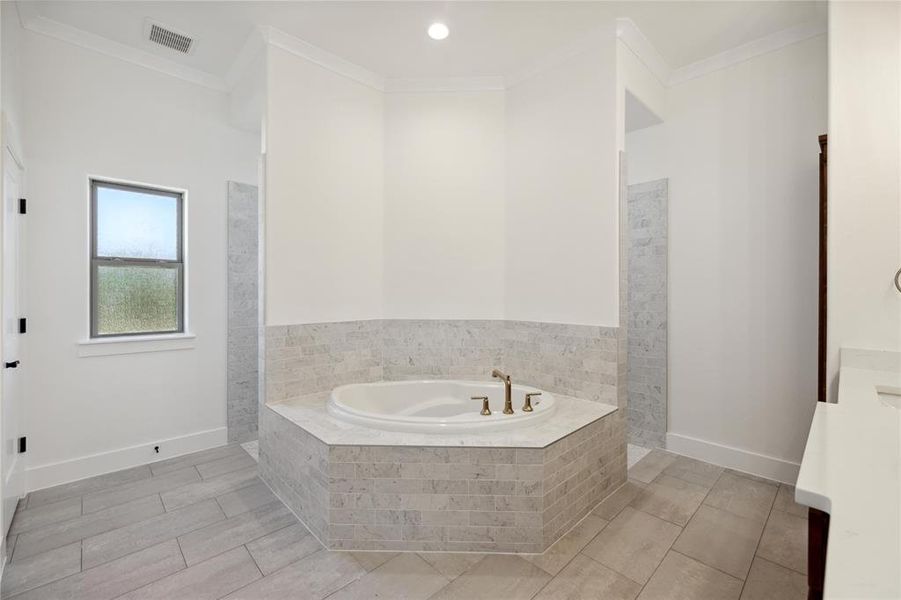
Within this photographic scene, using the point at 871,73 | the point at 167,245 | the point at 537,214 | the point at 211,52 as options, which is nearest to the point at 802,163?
the point at 871,73

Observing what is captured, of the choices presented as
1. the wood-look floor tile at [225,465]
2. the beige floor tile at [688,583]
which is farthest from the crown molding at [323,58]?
the beige floor tile at [688,583]

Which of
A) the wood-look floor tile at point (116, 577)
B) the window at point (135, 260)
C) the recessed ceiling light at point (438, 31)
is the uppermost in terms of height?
the recessed ceiling light at point (438, 31)

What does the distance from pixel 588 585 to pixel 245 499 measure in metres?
1.96

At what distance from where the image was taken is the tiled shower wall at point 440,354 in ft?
9.23

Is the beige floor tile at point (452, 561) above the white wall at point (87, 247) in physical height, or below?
below

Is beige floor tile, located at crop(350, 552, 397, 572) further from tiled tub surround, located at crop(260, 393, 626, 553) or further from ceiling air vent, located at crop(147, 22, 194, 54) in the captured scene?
ceiling air vent, located at crop(147, 22, 194, 54)

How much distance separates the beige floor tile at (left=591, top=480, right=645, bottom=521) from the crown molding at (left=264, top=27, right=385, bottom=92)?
331 centimetres

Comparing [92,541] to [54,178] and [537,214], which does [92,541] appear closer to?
[54,178]

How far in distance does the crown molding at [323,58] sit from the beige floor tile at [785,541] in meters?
3.78

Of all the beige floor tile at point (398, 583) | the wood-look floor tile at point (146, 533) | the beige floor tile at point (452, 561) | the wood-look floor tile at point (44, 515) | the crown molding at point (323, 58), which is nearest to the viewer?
the beige floor tile at point (398, 583)

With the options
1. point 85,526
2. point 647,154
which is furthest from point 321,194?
point 647,154

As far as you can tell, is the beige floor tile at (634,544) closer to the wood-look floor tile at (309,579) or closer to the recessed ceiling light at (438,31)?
the wood-look floor tile at (309,579)

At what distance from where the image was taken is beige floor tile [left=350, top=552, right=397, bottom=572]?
6.41ft

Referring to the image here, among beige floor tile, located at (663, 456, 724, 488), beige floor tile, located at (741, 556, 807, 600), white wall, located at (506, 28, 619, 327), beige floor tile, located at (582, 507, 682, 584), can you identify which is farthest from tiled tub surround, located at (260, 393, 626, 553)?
beige floor tile, located at (663, 456, 724, 488)
